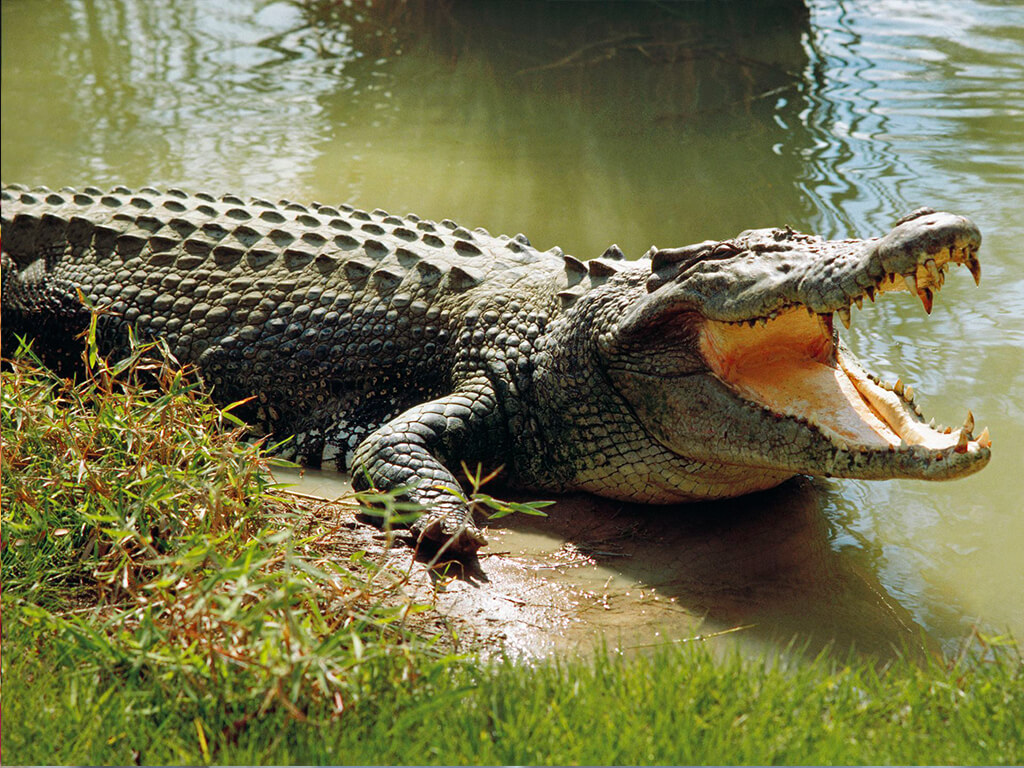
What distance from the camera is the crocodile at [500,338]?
3.51 metres

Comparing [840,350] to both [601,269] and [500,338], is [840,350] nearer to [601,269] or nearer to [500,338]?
[601,269]

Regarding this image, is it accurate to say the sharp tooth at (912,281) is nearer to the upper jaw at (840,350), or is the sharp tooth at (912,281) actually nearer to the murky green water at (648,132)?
the upper jaw at (840,350)

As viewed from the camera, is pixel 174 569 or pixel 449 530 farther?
pixel 449 530

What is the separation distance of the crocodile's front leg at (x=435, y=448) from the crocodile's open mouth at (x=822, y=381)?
3.28 feet

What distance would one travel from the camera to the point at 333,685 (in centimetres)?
268

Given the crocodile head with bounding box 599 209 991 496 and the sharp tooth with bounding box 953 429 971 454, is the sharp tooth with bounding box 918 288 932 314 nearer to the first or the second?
the crocodile head with bounding box 599 209 991 496

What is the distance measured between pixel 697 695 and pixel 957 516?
179 cm

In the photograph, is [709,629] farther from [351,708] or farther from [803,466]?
[351,708]

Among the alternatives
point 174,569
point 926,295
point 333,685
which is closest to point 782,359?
point 926,295

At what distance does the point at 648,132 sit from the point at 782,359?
4983 mm

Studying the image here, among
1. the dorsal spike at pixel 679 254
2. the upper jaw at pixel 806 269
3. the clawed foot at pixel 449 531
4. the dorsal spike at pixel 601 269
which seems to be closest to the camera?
the upper jaw at pixel 806 269

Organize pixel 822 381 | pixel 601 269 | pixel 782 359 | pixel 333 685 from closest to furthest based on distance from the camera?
1. pixel 333 685
2. pixel 822 381
3. pixel 782 359
4. pixel 601 269

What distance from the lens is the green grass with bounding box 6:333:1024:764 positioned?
2506mm

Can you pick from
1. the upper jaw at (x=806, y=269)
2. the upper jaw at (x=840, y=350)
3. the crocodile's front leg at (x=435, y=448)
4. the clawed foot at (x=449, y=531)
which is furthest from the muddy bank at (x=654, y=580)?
the upper jaw at (x=806, y=269)
